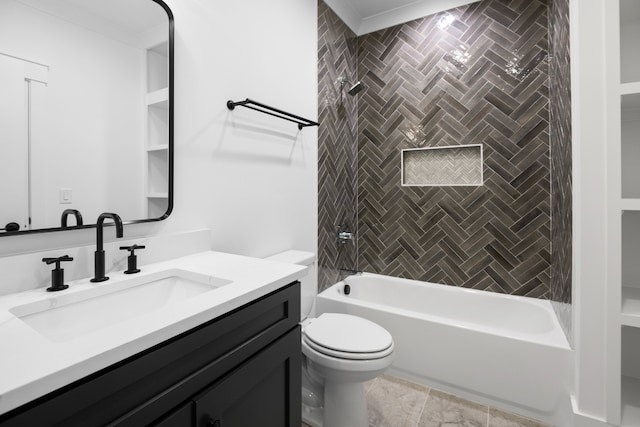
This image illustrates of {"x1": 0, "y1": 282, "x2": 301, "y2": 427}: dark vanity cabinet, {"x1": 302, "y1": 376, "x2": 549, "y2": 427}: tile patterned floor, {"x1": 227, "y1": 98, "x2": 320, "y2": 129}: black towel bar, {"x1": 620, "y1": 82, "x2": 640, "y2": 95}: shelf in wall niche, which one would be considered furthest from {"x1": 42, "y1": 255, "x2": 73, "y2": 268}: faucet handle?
{"x1": 620, "y1": 82, "x2": 640, "y2": 95}: shelf in wall niche

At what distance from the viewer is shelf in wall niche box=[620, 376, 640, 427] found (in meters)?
1.37

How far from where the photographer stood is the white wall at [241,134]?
4.58ft

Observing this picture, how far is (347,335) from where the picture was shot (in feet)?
5.25

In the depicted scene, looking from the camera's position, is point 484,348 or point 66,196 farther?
point 484,348

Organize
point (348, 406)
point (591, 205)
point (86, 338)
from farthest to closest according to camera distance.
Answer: point (348, 406)
point (591, 205)
point (86, 338)

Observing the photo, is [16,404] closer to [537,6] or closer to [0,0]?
[0,0]

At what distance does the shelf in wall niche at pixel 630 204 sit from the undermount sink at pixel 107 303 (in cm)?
166

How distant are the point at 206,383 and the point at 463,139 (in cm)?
253

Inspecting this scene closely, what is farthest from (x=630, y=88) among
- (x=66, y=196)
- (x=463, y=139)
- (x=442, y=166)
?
(x=66, y=196)

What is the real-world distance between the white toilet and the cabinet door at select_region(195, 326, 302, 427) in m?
0.41

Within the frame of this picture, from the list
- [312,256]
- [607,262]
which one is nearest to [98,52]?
[312,256]

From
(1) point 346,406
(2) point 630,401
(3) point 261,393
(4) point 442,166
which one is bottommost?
(1) point 346,406

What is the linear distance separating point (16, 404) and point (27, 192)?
729 millimetres

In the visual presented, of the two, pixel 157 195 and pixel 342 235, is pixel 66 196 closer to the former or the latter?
pixel 157 195
